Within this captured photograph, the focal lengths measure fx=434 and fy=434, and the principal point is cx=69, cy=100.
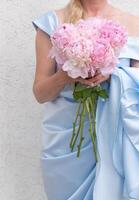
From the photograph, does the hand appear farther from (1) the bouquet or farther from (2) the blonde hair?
(2) the blonde hair

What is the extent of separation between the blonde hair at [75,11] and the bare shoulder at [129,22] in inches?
4.8


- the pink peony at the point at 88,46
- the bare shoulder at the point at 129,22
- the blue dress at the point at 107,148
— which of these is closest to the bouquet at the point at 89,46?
the pink peony at the point at 88,46

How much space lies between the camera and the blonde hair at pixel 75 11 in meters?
1.33

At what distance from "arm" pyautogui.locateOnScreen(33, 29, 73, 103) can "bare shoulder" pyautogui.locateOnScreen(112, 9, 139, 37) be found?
0.79ft

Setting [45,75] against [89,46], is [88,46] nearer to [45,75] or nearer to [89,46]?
[89,46]

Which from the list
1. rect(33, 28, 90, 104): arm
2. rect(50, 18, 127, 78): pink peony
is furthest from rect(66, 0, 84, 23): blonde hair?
rect(50, 18, 127, 78): pink peony

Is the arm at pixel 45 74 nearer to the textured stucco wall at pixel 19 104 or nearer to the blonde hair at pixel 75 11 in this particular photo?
the blonde hair at pixel 75 11

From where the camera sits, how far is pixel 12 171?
180 centimetres

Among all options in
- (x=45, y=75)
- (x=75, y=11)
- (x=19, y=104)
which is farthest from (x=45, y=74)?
(x=19, y=104)

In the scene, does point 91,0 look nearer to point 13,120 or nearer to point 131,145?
point 131,145

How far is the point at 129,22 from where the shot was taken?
1372 millimetres

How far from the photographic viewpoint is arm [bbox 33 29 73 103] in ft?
4.20

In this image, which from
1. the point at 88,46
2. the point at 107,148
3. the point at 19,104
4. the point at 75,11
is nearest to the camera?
the point at 88,46

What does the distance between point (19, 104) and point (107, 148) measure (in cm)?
63
